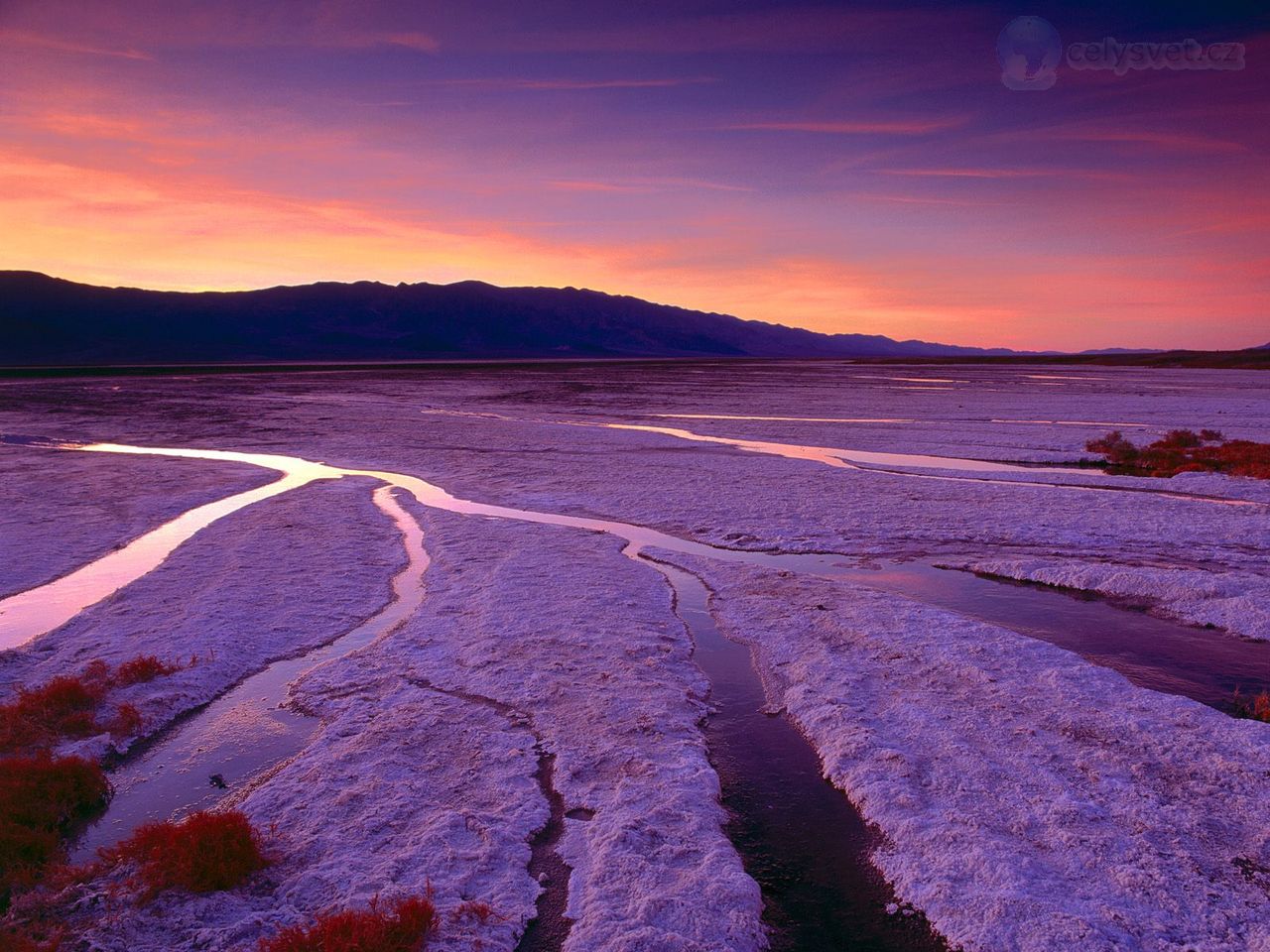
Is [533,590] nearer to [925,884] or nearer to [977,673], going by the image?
[977,673]

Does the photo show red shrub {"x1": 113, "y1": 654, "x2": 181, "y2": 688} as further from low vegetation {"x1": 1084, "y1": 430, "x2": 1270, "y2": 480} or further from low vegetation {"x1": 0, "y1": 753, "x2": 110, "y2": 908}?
low vegetation {"x1": 1084, "y1": 430, "x2": 1270, "y2": 480}

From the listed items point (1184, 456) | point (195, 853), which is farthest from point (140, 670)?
point (1184, 456)

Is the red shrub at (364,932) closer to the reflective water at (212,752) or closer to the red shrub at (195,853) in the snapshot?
the red shrub at (195,853)

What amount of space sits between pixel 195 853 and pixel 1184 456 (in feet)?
79.1

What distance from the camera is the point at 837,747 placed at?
6457 mm

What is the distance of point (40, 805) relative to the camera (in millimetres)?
5426

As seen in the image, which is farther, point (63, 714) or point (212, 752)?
point (63, 714)

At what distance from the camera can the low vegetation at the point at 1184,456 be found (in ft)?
61.8

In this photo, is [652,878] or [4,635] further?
[4,635]

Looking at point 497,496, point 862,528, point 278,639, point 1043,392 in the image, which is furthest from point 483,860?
point 1043,392

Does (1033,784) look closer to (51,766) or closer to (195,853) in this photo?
(195,853)

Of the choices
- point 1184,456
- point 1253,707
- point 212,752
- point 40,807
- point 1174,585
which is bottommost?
point 212,752

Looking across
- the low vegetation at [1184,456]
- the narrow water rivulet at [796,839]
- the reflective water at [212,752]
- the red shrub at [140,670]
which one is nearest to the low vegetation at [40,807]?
the reflective water at [212,752]

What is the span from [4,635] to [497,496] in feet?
30.8
